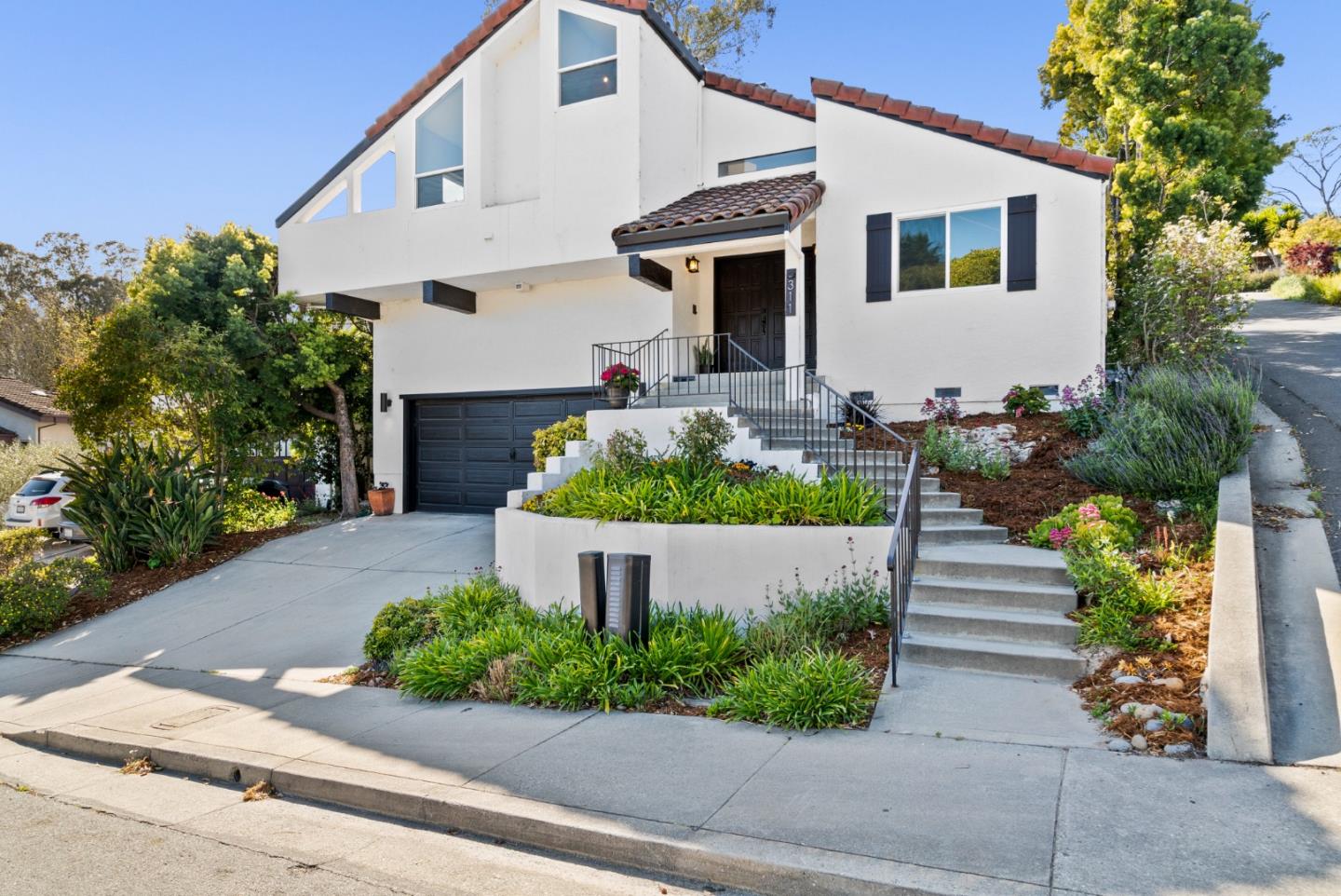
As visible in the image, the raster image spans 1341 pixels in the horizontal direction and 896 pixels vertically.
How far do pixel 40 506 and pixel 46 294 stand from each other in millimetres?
30153

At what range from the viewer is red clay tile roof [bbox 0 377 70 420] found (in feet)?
86.3

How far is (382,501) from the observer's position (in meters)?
14.5

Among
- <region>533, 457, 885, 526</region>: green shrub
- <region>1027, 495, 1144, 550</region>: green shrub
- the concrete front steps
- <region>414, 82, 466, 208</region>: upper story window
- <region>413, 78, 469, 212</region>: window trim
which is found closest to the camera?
the concrete front steps

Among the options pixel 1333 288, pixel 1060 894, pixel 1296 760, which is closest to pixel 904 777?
pixel 1060 894

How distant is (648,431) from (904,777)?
5.84m

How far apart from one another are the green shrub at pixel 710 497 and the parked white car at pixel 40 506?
11319 mm

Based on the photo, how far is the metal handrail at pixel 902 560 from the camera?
5652 mm

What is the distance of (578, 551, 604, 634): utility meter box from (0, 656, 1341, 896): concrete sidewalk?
881 millimetres

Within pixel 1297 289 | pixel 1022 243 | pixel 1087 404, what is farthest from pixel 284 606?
pixel 1297 289

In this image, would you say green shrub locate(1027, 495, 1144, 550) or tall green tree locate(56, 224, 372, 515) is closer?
green shrub locate(1027, 495, 1144, 550)

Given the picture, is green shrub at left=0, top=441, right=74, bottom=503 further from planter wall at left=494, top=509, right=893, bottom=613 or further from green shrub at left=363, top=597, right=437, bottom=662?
planter wall at left=494, top=509, right=893, bottom=613

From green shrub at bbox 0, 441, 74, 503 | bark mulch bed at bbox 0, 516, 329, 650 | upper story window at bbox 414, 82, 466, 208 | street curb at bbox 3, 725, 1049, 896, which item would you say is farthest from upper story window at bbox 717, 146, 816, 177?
green shrub at bbox 0, 441, 74, 503

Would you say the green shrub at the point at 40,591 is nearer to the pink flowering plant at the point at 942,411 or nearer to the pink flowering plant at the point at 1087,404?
the pink flowering plant at the point at 942,411

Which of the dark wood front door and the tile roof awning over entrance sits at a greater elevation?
the tile roof awning over entrance
